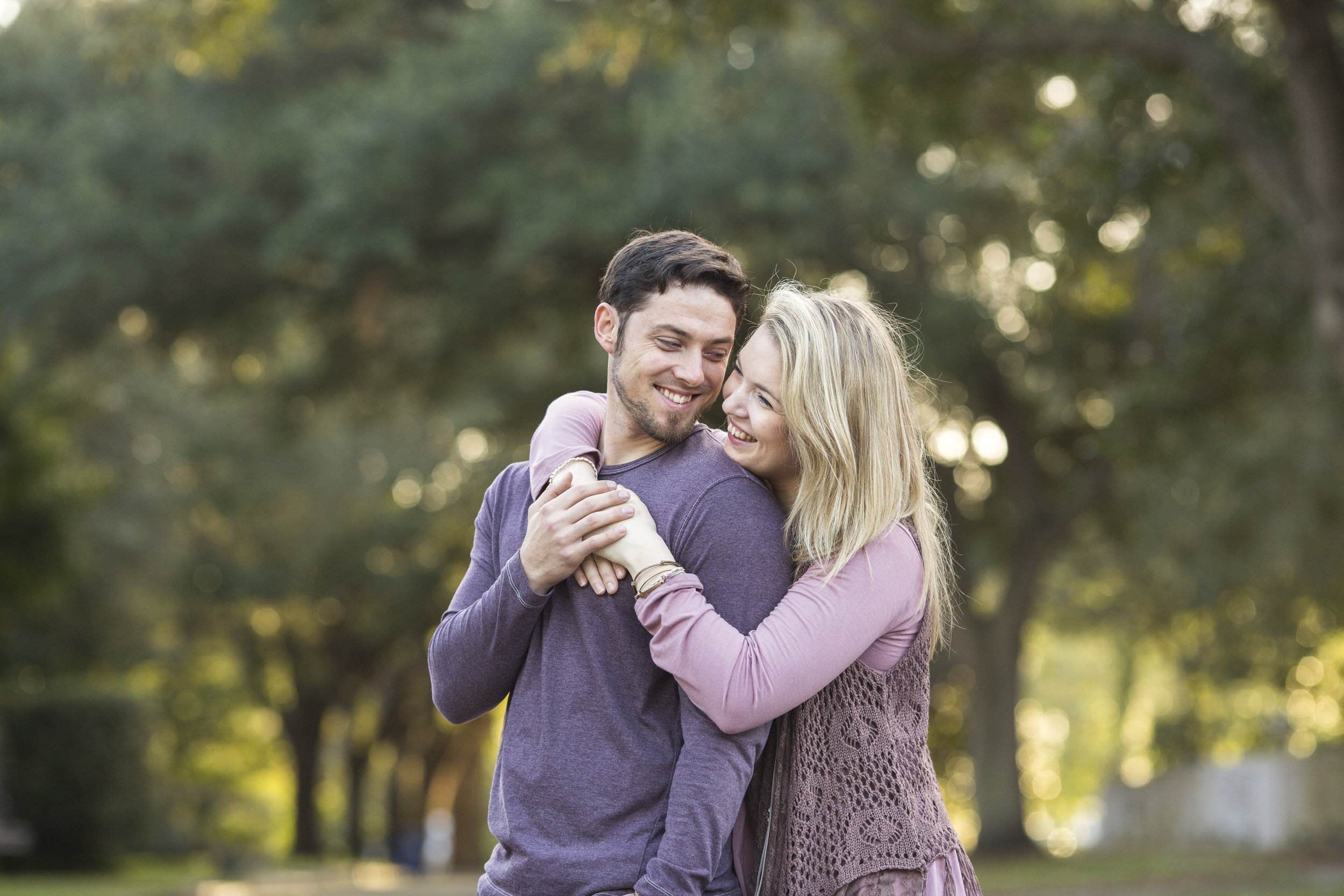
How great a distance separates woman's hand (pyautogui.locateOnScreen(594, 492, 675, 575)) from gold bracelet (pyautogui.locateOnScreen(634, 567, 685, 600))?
2cm

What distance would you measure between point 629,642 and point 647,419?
48cm

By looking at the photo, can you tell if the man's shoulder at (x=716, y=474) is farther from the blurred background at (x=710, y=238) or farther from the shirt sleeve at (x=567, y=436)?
the blurred background at (x=710, y=238)

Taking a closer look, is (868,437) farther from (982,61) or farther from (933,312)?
(933,312)

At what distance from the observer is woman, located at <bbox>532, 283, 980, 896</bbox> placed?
273 cm

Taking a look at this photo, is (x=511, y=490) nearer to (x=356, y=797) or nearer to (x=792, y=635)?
(x=792, y=635)

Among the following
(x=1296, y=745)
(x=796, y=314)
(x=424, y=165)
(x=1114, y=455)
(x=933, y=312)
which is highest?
(x=424, y=165)

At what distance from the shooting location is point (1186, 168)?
12414 millimetres

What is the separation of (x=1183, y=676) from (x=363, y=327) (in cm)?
1993

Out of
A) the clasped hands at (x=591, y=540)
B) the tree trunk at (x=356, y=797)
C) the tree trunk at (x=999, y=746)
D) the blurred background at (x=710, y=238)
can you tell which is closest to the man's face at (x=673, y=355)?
the clasped hands at (x=591, y=540)

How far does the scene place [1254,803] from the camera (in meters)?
21.9

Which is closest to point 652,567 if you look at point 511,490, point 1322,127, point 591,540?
point 591,540

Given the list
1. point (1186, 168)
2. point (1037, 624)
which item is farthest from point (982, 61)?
point (1037, 624)

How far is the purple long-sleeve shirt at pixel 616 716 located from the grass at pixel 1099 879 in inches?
381

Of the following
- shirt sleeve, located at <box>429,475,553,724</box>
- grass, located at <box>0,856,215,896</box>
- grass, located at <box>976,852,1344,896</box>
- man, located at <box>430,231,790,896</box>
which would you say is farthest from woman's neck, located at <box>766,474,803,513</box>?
grass, located at <box>0,856,215,896</box>
